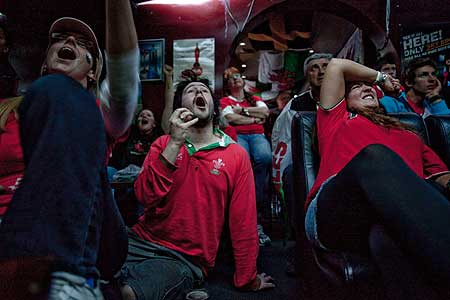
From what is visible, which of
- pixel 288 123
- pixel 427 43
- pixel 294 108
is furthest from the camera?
pixel 427 43

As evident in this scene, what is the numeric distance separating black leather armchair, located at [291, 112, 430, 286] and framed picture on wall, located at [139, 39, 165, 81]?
3083mm

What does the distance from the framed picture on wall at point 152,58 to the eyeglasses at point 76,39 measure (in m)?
3.48

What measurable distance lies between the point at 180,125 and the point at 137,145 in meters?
1.99

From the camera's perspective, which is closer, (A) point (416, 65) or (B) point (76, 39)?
(B) point (76, 39)

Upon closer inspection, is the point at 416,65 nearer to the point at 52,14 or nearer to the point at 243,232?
the point at 243,232

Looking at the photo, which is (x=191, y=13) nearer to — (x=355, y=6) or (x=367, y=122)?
(x=355, y=6)

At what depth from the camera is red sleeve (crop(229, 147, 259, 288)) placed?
68.8 inches

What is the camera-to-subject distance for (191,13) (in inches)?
179

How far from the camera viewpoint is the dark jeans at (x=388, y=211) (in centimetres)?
90

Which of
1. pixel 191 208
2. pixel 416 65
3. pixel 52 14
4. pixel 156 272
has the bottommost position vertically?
pixel 156 272

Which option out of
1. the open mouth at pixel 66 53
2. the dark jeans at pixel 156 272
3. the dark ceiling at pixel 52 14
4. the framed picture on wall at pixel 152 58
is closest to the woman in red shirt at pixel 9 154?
the open mouth at pixel 66 53

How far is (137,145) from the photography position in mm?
3518

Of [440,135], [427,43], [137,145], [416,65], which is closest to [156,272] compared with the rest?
[440,135]

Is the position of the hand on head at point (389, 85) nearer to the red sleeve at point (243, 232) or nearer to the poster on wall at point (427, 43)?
the red sleeve at point (243, 232)
